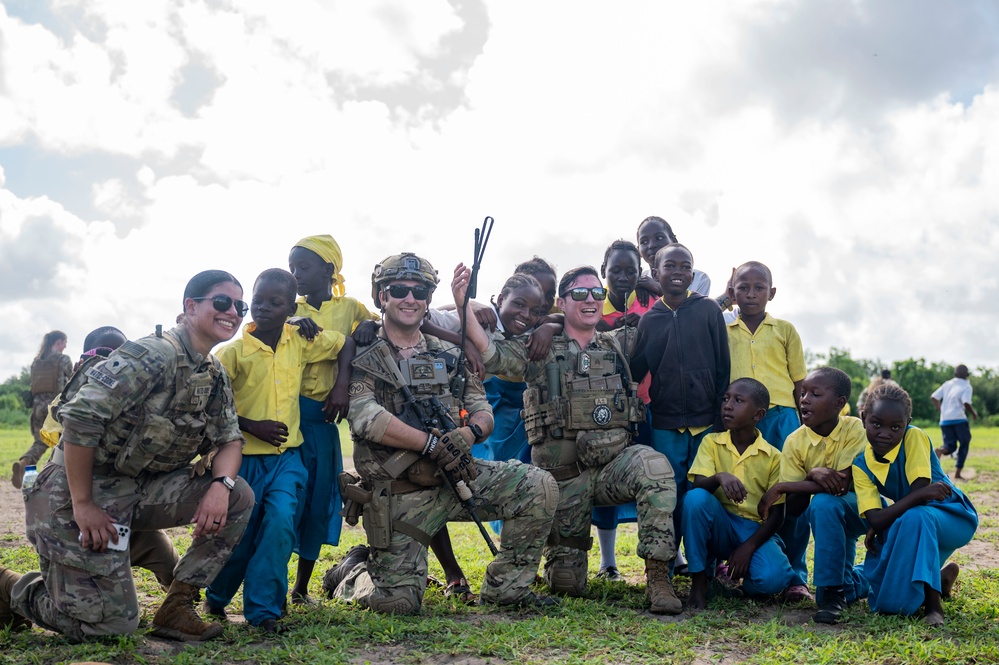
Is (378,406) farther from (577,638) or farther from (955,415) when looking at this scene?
(955,415)

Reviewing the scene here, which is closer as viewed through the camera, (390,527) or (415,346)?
(390,527)

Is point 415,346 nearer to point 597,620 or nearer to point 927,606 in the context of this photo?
point 597,620

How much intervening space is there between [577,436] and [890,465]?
81.5 inches

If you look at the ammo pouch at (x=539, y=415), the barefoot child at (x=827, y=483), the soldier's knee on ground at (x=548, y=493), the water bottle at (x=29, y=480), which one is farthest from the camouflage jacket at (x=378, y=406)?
the barefoot child at (x=827, y=483)

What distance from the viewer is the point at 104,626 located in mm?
4746

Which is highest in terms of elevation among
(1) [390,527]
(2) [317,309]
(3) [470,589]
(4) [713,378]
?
(2) [317,309]

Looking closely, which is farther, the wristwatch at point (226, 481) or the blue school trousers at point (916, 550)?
the blue school trousers at point (916, 550)

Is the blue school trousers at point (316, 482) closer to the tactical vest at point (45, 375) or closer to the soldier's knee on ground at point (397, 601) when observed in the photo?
the soldier's knee on ground at point (397, 601)

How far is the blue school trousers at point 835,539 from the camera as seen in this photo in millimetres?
5531

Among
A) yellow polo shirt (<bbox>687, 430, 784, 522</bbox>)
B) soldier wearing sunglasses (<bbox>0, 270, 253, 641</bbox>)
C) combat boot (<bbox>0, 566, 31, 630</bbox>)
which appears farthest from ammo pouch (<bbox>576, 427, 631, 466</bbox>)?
combat boot (<bbox>0, 566, 31, 630</bbox>)

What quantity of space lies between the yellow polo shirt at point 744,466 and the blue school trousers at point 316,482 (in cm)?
257

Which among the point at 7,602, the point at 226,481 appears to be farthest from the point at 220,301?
the point at 7,602

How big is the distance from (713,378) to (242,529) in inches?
137

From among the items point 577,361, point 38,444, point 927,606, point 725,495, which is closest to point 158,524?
point 577,361
